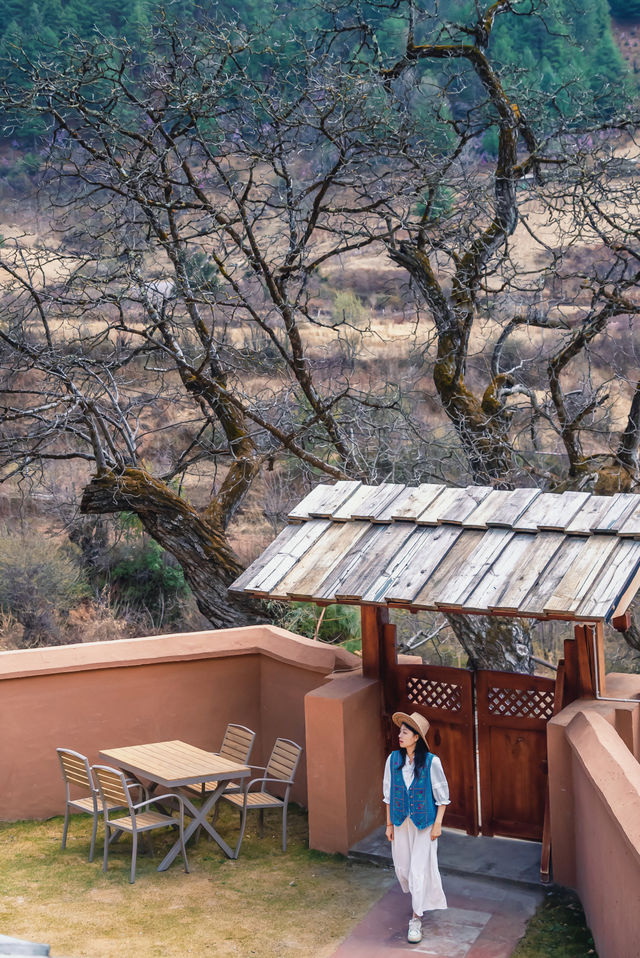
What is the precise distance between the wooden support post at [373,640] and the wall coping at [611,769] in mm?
1774

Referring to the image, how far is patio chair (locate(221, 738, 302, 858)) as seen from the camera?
7793 millimetres

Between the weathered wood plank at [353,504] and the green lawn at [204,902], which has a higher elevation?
the weathered wood plank at [353,504]

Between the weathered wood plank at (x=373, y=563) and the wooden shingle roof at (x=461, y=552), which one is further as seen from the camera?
the weathered wood plank at (x=373, y=563)

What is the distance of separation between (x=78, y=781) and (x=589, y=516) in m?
4.37

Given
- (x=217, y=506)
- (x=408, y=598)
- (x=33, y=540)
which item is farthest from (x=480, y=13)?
(x=33, y=540)

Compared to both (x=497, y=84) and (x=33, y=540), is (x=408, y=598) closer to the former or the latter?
(x=497, y=84)

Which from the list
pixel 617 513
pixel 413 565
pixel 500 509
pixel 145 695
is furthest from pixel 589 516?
pixel 145 695

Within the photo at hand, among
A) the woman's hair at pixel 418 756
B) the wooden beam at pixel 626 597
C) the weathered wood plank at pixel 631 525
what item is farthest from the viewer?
the weathered wood plank at pixel 631 525

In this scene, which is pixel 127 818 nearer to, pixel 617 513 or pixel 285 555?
pixel 285 555

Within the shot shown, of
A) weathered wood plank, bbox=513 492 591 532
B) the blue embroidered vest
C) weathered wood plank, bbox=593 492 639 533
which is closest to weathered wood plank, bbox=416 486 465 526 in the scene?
weathered wood plank, bbox=513 492 591 532

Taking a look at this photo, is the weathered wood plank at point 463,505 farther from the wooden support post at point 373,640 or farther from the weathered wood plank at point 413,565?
the wooden support post at point 373,640

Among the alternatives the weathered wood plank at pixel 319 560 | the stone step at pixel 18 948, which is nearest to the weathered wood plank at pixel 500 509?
the weathered wood plank at pixel 319 560

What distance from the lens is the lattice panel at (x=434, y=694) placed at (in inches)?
300

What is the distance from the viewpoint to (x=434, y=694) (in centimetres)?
787
